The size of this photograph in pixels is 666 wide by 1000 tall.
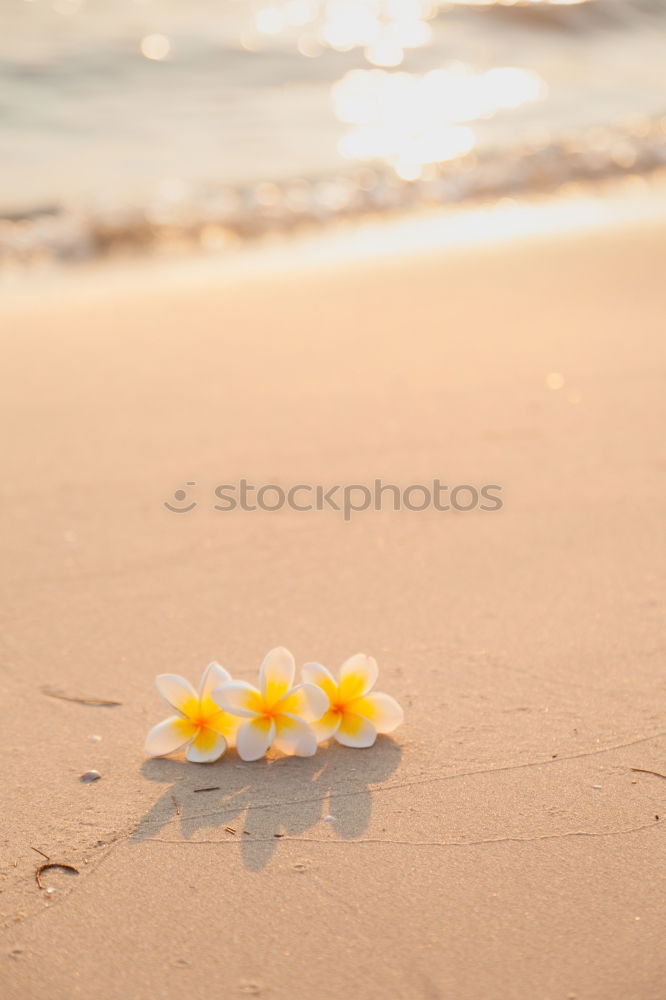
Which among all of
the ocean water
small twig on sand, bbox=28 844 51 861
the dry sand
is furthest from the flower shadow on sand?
the ocean water

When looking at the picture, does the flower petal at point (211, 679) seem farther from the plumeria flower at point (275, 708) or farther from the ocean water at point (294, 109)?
the ocean water at point (294, 109)

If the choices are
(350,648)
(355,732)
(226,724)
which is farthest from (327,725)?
(350,648)

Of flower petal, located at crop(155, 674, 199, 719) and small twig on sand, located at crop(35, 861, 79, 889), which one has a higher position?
flower petal, located at crop(155, 674, 199, 719)

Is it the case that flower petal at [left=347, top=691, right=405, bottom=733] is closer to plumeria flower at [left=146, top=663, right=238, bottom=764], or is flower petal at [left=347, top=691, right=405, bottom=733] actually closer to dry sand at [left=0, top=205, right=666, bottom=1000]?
dry sand at [left=0, top=205, right=666, bottom=1000]

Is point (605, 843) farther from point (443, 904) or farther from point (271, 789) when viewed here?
point (271, 789)

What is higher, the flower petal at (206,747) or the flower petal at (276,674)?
the flower petal at (276,674)

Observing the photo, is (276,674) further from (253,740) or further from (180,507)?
(180,507)

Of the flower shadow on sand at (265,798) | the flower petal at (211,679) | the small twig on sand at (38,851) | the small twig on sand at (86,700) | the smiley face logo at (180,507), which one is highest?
the smiley face logo at (180,507)

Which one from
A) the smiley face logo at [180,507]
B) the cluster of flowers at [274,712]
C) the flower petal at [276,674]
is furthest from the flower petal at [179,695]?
the smiley face logo at [180,507]
